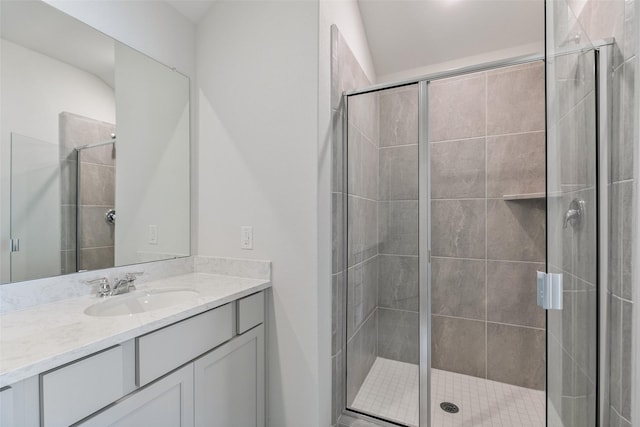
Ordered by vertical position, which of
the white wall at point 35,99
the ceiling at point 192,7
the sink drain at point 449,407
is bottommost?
the sink drain at point 449,407

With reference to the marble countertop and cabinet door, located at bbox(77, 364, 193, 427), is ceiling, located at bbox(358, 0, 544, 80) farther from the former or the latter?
cabinet door, located at bbox(77, 364, 193, 427)

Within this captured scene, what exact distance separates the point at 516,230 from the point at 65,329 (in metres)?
2.39

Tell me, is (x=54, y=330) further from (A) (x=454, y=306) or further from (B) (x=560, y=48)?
(A) (x=454, y=306)

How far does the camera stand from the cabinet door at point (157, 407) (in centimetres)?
89

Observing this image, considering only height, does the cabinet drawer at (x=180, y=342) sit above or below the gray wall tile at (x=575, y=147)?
below

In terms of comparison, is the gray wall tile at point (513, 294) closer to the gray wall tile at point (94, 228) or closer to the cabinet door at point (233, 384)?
the cabinet door at point (233, 384)

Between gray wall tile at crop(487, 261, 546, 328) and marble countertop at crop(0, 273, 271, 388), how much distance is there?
1.69 meters

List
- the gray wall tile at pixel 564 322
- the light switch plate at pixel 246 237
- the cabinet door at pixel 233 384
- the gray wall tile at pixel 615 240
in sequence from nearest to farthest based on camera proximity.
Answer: the gray wall tile at pixel 564 322 → the gray wall tile at pixel 615 240 → the cabinet door at pixel 233 384 → the light switch plate at pixel 246 237

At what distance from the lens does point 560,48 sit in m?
0.86

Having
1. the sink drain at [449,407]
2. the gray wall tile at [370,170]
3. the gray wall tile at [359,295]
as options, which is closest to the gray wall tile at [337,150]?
the gray wall tile at [370,170]

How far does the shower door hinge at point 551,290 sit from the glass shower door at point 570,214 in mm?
19

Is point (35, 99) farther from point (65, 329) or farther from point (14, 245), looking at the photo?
point (65, 329)

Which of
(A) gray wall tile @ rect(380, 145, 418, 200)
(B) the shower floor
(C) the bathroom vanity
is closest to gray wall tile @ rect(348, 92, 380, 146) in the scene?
(A) gray wall tile @ rect(380, 145, 418, 200)

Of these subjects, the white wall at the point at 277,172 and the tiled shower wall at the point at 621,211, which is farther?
the white wall at the point at 277,172
